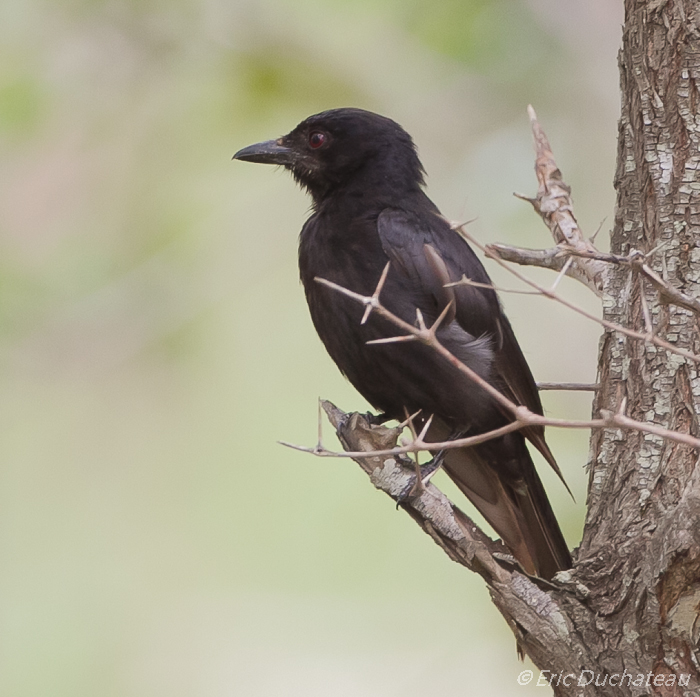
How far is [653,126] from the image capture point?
322 cm

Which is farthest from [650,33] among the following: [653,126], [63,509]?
[63,509]

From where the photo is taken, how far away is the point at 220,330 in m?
6.73

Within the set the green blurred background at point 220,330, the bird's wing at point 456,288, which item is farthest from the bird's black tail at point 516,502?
the green blurred background at point 220,330

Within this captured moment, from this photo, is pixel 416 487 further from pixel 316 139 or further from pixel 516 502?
pixel 316 139

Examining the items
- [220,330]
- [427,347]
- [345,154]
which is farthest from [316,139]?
[220,330]

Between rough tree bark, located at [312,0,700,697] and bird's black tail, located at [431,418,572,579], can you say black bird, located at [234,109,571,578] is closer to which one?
bird's black tail, located at [431,418,572,579]

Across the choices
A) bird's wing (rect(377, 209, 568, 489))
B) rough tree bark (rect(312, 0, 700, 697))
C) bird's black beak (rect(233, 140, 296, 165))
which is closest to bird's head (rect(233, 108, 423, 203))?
bird's black beak (rect(233, 140, 296, 165))

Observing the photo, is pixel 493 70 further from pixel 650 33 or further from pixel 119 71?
pixel 650 33

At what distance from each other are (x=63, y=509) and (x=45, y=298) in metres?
2.43

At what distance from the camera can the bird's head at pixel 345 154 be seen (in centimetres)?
443

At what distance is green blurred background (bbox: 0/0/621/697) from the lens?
19.4ft

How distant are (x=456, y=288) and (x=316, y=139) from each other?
115 centimetres

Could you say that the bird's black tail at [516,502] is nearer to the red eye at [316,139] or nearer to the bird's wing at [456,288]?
the bird's wing at [456,288]

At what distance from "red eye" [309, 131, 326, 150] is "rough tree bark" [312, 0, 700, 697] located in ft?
5.02
